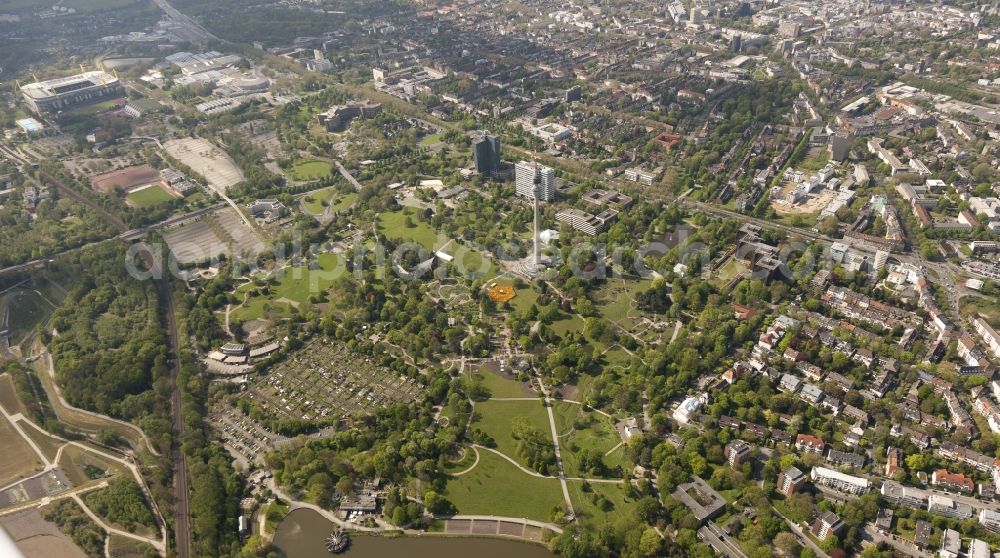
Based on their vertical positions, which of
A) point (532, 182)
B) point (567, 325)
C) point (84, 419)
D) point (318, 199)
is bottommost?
point (84, 419)

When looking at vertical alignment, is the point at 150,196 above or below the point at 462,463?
below

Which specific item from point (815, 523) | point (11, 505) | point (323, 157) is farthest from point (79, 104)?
point (815, 523)

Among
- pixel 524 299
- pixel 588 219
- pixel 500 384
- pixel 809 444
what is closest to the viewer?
pixel 809 444

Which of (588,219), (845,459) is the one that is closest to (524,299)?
(588,219)

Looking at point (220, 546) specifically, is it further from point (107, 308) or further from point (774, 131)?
point (774, 131)

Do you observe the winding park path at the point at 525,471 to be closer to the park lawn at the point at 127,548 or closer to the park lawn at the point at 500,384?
the park lawn at the point at 500,384

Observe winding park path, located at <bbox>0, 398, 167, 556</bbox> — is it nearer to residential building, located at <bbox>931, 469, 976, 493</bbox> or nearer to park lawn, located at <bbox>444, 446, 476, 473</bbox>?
park lawn, located at <bbox>444, 446, 476, 473</bbox>

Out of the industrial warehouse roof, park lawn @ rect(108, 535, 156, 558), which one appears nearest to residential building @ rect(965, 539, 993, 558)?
park lawn @ rect(108, 535, 156, 558)

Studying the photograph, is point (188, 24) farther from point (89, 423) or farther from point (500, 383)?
point (500, 383)
